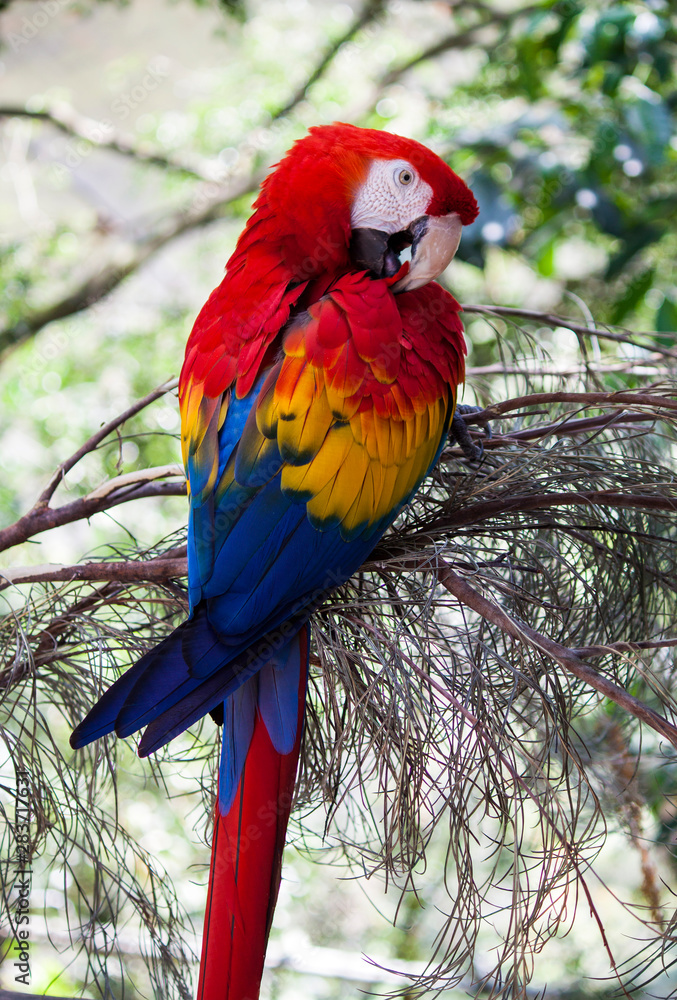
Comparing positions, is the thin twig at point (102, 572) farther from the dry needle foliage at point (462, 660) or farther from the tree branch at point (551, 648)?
the tree branch at point (551, 648)

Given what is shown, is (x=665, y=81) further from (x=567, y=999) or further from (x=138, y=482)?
(x=567, y=999)

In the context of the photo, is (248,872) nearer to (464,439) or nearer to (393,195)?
(464,439)

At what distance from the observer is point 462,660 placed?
534mm

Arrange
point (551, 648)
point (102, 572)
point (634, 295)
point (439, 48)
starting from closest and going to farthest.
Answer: point (551, 648) → point (102, 572) → point (634, 295) → point (439, 48)

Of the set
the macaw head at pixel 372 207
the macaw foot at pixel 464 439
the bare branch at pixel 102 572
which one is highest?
the macaw head at pixel 372 207

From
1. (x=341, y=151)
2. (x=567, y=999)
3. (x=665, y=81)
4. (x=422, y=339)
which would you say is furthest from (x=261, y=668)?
(x=567, y=999)

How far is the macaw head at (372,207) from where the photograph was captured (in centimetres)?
63

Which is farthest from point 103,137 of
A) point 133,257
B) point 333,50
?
point 333,50

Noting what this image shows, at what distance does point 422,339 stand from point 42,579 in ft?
1.17

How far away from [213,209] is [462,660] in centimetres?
207

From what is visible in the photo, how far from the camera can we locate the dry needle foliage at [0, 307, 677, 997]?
48cm

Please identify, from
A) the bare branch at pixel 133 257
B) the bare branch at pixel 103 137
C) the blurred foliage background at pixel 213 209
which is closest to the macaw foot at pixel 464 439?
the blurred foliage background at pixel 213 209

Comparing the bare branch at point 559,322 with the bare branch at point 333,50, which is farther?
the bare branch at point 333,50

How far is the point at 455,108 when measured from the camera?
191 cm
